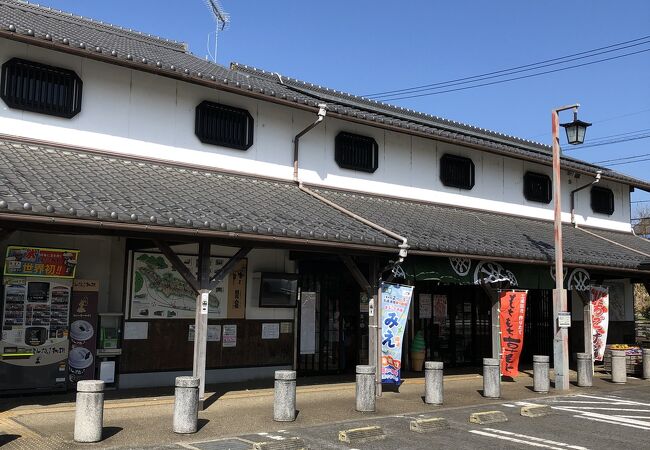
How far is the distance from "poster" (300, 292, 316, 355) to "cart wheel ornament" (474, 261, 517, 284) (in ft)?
12.2

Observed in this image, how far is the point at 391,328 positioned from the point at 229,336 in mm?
3435

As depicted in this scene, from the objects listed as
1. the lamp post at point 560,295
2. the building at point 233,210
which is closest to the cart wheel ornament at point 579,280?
the building at point 233,210

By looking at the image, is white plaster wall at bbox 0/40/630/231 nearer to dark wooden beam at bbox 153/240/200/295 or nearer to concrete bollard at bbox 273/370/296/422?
dark wooden beam at bbox 153/240/200/295

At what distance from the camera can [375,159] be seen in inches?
579

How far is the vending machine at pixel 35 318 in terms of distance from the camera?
984 cm

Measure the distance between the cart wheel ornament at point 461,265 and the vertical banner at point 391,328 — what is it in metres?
1.52

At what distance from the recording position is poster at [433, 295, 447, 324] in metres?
16.6

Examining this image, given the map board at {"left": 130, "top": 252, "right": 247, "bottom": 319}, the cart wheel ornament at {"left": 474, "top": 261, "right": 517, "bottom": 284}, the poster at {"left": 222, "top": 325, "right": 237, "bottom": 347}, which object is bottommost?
the poster at {"left": 222, "top": 325, "right": 237, "bottom": 347}

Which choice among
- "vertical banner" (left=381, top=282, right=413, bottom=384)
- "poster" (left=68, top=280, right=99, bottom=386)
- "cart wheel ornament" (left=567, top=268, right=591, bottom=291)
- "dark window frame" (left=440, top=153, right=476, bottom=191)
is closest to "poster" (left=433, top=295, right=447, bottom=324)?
"dark window frame" (left=440, top=153, right=476, bottom=191)

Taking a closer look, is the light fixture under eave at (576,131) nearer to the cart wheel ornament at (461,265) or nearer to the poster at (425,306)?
the cart wheel ornament at (461,265)

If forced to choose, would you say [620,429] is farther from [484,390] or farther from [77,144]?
[77,144]

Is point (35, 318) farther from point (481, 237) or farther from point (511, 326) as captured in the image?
point (511, 326)

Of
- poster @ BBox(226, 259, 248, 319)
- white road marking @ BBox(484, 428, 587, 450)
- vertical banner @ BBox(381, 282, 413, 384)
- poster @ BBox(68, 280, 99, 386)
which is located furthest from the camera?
poster @ BBox(226, 259, 248, 319)

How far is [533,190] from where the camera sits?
18.3 m
